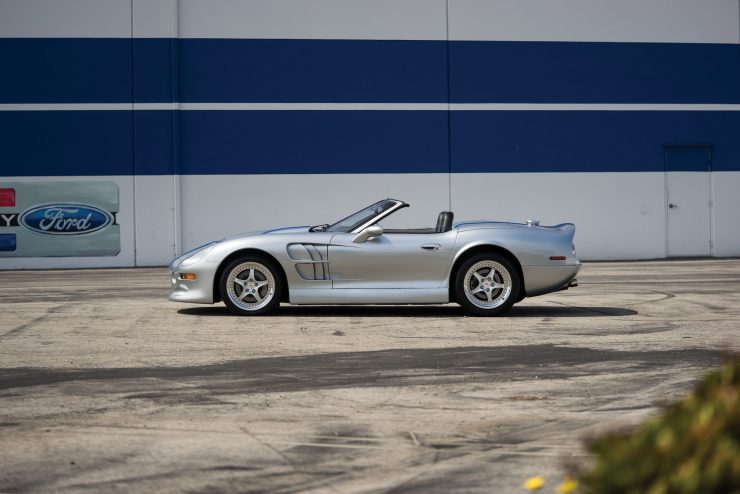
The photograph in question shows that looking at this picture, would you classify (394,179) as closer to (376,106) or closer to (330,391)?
(376,106)

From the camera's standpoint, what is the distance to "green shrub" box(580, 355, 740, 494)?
2080 mm

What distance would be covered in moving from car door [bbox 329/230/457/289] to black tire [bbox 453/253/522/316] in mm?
220

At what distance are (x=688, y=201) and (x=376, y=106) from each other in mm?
7365

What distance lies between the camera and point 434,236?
35.7 feet

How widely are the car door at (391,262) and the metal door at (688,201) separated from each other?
1455 centimetres

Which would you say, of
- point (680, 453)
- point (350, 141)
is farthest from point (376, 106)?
point (680, 453)

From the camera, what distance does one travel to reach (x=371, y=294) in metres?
10.8

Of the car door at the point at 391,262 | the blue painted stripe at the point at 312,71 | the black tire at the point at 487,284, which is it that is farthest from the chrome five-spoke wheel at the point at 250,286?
the blue painted stripe at the point at 312,71

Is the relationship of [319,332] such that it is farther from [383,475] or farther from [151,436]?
[383,475]

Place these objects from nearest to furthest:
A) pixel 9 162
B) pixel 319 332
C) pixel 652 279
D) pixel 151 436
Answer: pixel 151 436 → pixel 319 332 → pixel 652 279 → pixel 9 162

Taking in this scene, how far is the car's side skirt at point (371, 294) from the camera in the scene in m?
10.8

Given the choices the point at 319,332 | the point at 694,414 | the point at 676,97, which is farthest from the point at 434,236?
the point at 676,97

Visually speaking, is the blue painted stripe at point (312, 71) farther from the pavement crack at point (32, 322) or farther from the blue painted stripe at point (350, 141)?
the pavement crack at point (32, 322)

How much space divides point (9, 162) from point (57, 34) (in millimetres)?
2772
